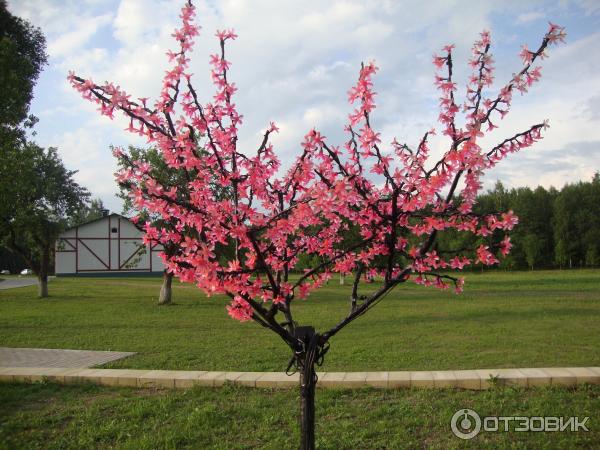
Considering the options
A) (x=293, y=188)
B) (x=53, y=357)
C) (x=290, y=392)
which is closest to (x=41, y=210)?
(x=53, y=357)

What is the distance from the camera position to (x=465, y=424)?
4555 mm

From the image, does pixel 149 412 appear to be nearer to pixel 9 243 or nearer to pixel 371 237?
pixel 371 237

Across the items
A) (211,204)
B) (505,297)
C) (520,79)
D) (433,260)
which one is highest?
(520,79)

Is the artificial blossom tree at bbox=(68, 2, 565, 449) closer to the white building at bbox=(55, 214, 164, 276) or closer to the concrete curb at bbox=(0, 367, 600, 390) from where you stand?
the concrete curb at bbox=(0, 367, 600, 390)

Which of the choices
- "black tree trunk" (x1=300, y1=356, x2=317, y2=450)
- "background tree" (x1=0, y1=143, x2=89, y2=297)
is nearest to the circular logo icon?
"black tree trunk" (x1=300, y1=356, x2=317, y2=450)

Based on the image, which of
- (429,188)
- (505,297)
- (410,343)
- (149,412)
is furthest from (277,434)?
(505,297)

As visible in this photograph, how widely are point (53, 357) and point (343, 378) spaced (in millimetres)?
5151

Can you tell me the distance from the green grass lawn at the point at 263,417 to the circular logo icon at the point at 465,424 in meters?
0.07

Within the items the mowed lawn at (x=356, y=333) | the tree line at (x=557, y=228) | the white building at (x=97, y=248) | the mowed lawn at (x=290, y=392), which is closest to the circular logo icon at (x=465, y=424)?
the mowed lawn at (x=290, y=392)

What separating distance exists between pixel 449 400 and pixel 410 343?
391 centimetres

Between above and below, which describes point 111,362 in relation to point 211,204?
below

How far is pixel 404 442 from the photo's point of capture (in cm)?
424

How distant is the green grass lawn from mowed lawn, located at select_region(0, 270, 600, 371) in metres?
1.55

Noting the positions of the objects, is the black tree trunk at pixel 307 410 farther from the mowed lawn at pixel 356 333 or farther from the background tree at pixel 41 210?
the background tree at pixel 41 210
